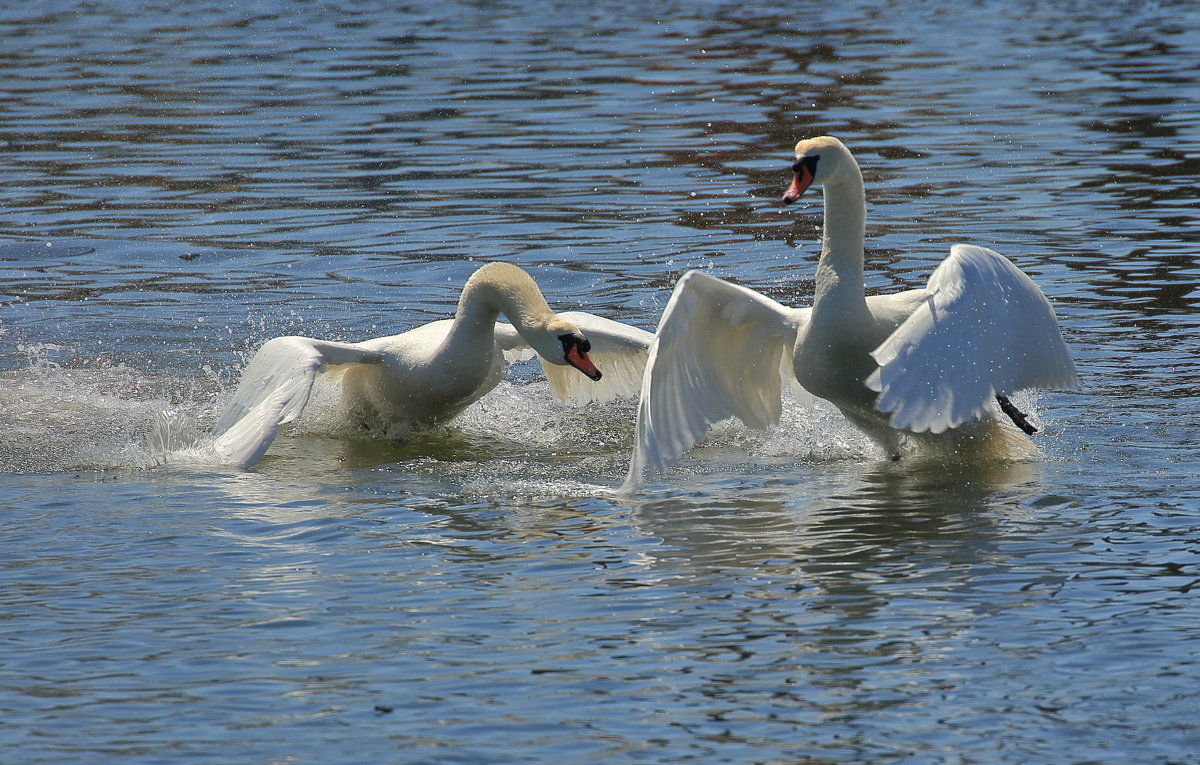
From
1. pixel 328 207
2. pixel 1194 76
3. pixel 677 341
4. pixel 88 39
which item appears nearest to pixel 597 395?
pixel 677 341

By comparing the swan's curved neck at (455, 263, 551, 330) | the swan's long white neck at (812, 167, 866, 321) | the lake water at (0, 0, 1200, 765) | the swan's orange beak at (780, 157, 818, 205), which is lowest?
the lake water at (0, 0, 1200, 765)

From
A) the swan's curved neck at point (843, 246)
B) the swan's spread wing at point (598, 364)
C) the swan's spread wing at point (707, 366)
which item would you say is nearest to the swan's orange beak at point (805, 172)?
the swan's curved neck at point (843, 246)

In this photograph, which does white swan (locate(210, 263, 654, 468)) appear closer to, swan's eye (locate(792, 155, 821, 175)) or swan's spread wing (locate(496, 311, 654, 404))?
swan's spread wing (locate(496, 311, 654, 404))

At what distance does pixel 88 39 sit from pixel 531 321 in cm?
2146

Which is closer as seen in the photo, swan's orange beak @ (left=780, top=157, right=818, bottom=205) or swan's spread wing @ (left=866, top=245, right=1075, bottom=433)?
swan's spread wing @ (left=866, top=245, right=1075, bottom=433)

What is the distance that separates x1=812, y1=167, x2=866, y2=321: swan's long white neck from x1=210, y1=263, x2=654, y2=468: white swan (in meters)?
1.16

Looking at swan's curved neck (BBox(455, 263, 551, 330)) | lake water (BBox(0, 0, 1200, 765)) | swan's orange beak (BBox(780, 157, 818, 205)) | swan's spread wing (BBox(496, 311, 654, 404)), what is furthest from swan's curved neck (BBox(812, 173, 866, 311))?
swan's spread wing (BBox(496, 311, 654, 404))

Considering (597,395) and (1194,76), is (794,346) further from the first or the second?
(1194,76)

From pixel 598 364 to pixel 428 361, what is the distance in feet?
4.02

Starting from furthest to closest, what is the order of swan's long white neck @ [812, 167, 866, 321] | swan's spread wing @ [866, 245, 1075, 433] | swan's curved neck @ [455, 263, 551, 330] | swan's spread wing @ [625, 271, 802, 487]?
swan's curved neck @ [455, 263, 551, 330] → swan's long white neck @ [812, 167, 866, 321] → swan's spread wing @ [625, 271, 802, 487] → swan's spread wing @ [866, 245, 1075, 433]

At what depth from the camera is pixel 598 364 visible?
9320 mm

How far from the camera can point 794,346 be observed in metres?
7.68

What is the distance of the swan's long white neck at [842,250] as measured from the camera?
7.28 meters

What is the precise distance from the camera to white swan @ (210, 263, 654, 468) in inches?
309
